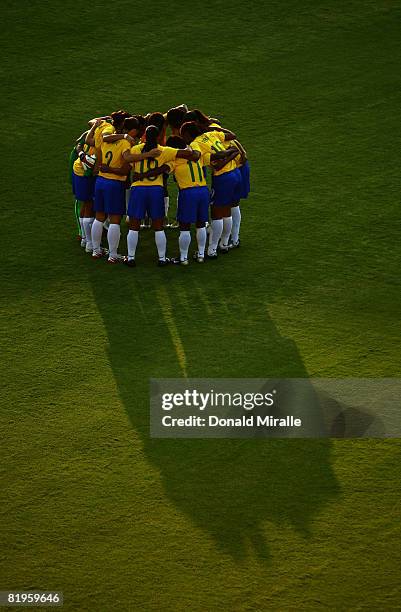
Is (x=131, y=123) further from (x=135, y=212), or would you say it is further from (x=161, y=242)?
(x=161, y=242)

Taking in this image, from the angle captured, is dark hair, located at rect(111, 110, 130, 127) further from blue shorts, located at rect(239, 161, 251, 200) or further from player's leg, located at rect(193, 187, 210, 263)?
blue shorts, located at rect(239, 161, 251, 200)

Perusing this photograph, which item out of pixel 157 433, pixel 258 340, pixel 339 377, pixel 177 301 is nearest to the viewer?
pixel 157 433

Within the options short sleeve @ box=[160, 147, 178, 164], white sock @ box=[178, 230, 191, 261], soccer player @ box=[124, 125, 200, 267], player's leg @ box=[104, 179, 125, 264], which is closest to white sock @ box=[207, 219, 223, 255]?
white sock @ box=[178, 230, 191, 261]

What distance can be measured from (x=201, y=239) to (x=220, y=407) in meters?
3.09

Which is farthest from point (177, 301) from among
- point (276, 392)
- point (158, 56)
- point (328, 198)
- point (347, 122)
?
point (158, 56)

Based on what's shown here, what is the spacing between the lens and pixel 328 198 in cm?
1395

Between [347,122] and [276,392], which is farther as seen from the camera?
[347,122]

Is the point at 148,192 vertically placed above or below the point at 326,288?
above

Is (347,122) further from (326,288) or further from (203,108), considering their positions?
(326,288)

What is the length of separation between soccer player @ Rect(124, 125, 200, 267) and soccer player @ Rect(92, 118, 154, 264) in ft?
0.43

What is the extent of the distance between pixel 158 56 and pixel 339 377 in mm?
10205

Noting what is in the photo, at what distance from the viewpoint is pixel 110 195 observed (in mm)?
12016

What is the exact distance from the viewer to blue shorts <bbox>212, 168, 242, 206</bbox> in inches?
477

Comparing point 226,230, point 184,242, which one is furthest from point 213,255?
point 184,242
